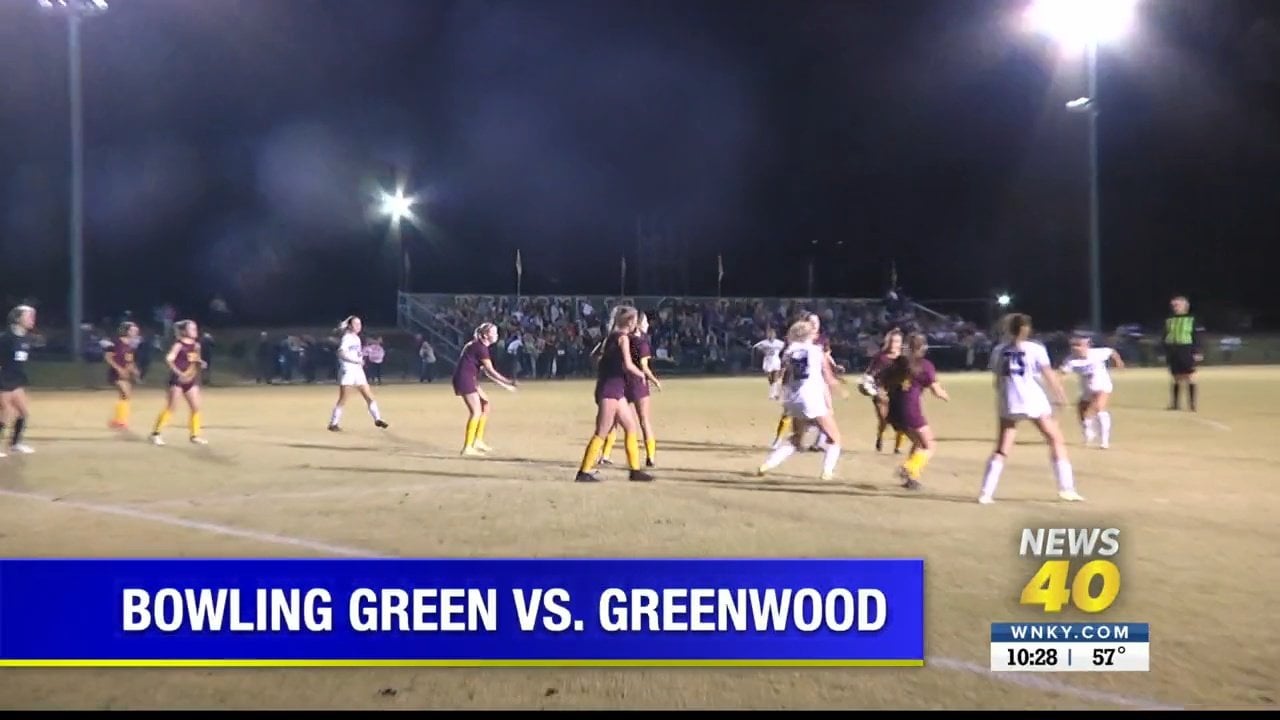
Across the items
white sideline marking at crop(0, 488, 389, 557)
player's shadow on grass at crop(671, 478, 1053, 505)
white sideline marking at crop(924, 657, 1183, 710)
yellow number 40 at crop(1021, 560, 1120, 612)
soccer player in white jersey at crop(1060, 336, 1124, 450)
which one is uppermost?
soccer player in white jersey at crop(1060, 336, 1124, 450)

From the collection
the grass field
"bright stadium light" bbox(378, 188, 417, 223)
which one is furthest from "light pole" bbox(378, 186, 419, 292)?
the grass field

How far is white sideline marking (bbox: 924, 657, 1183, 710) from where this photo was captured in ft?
16.6

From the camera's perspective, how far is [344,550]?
26.9ft

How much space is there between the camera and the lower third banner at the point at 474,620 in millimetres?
5461

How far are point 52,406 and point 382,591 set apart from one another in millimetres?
23635

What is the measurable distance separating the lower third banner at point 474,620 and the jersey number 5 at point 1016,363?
494cm

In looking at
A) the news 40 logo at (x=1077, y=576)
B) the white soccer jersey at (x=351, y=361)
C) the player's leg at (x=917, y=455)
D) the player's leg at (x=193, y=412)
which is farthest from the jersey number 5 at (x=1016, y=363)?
the player's leg at (x=193, y=412)

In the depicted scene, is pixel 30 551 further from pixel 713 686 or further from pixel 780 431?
pixel 780 431

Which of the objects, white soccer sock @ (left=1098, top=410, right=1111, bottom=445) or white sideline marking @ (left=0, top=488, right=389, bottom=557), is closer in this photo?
white sideline marking @ (left=0, top=488, right=389, bottom=557)

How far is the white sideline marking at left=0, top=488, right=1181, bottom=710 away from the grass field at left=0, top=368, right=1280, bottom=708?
3 cm

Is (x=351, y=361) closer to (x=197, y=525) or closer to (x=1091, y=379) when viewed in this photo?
(x=197, y=525)

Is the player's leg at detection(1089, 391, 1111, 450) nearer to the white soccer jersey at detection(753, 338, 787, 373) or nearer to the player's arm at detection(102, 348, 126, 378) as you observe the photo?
the white soccer jersey at detection(753, 338, 787, 373)

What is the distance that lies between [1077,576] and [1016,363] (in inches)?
164
